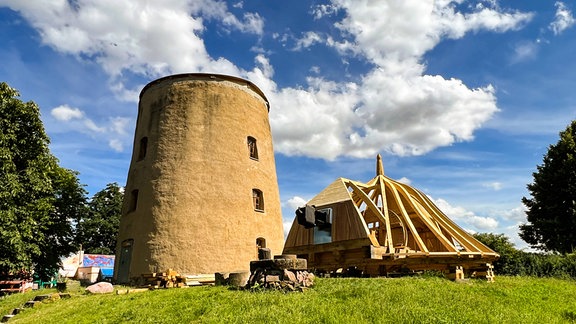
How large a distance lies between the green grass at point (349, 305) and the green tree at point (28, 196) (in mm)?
6897

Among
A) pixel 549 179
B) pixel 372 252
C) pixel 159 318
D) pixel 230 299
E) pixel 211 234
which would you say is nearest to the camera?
pixel 159 318

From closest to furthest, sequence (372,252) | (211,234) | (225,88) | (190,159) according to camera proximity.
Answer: (372,252)
(211,234)
(190,159)
(225,88)

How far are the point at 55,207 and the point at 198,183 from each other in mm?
8880

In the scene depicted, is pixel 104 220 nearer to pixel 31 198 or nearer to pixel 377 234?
pixel 31 198

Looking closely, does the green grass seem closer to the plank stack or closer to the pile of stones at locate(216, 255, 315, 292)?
the pile of stones at locate(216, 255, 315, 292)

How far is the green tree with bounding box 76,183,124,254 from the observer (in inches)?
1472

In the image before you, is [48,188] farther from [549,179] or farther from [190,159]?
[549,179]

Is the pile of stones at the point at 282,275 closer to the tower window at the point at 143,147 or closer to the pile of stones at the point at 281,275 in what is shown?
the pile of stones at the point at 281,275

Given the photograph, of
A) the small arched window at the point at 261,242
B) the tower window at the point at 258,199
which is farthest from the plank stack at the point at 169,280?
the tower window at the point at 258,199

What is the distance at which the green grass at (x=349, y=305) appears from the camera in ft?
22.8

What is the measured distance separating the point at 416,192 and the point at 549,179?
11.9 meters

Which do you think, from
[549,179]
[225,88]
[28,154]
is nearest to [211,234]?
[225,88]

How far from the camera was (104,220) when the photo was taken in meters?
37.8

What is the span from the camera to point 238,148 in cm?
1889
